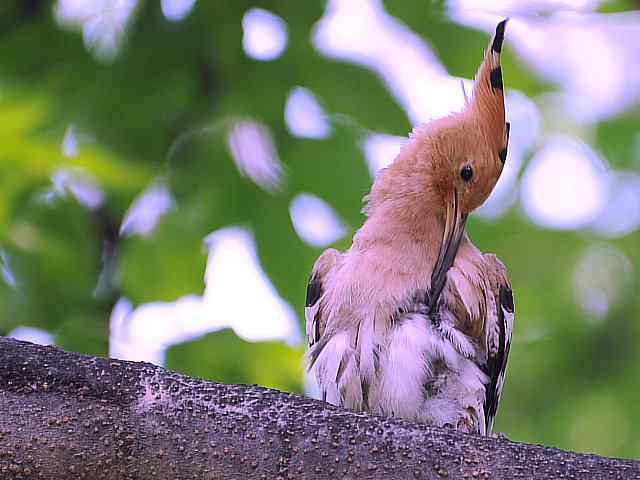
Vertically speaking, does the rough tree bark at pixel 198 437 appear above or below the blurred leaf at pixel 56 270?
below

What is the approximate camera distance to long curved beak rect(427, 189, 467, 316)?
4394mm

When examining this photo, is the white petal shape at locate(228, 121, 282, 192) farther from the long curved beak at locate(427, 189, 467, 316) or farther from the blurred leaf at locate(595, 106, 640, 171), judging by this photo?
the blurred leaf at locate(595, 106, 640, 171)

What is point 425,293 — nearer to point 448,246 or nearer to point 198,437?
point 448,246

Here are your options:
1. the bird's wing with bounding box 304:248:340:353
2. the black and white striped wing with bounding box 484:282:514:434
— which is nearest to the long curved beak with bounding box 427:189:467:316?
the black and white striped wing with bounding box 484:282:514:434

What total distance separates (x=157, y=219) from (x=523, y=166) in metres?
2.89

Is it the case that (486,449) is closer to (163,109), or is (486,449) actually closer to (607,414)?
(163,109)

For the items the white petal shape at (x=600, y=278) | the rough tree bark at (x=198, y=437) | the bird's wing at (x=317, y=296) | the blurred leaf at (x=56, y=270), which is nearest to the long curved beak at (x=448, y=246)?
the bird's wing at (x=317, y=296)

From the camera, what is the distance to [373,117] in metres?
4.21

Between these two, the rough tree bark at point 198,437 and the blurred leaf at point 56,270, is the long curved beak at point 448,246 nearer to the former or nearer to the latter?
the blurred leaf at point 56,270

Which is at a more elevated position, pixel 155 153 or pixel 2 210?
pixel 155 153

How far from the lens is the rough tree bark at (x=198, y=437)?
2500 millimetres

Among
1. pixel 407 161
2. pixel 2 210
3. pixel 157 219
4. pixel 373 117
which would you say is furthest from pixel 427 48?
pixel 2 210

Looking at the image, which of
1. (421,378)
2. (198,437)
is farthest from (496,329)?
(198,437)

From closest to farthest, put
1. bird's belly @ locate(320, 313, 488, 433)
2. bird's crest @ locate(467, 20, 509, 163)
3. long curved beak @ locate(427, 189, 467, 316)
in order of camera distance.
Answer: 1. bird's belly @ locate(320, 313, 488, 433)
2. long curved beak @ locate(427, 189, 467, 316)
3. bird's crest @ locate(467, 20, 509, 163)
